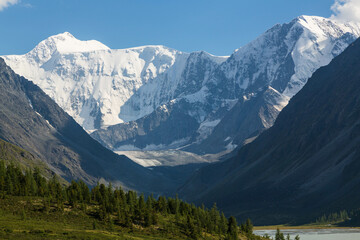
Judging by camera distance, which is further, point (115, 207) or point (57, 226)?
point (115, 207)

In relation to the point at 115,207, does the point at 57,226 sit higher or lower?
lower

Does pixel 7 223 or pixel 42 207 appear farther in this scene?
pixel 42 207

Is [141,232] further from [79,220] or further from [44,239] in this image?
[44,239]

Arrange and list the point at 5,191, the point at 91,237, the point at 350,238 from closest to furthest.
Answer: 1. the point at 91,237
2. the point at 5,191
3. the point at 350,238

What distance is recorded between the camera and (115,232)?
374 ft

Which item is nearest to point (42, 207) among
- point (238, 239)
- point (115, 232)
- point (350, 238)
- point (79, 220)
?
point (79, 220)

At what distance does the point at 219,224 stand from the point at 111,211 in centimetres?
3860

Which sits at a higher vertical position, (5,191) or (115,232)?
(5,191)

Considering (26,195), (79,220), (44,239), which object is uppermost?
(26,195)

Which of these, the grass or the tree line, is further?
the tree line

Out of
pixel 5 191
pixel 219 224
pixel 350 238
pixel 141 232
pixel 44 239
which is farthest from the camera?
pixel 350 238

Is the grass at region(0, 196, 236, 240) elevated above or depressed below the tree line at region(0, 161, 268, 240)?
below

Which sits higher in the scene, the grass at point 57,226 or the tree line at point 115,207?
the tree line at point 115,207

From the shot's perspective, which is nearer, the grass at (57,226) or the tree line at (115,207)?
the grass at (57,226)
